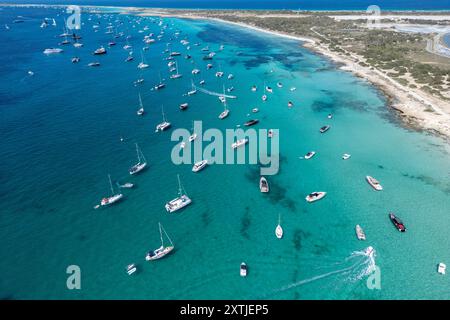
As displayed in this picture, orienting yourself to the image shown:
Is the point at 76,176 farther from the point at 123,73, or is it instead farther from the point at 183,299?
the point at 123,73

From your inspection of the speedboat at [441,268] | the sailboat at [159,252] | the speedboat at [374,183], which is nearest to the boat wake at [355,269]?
the speedboat at [441,268]

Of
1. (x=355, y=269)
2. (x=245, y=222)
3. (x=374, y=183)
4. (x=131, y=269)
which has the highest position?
(x=374, y=183)

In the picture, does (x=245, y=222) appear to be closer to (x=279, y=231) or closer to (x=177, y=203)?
(x=279, y=231)

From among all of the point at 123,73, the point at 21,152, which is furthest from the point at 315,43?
the point at 21,152

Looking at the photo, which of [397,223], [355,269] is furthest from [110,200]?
[397,223]

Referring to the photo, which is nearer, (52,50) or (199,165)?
(199,165)

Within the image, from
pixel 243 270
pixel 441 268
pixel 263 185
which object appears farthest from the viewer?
pixel 263 185

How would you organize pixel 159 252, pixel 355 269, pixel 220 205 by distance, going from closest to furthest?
pixel 355 269
pixel 159 252
pixel 220 205
